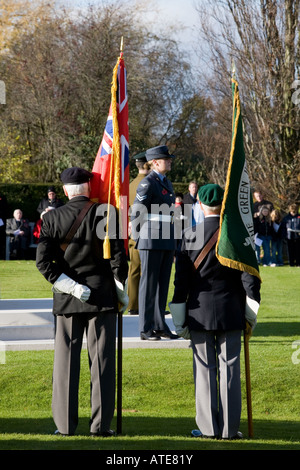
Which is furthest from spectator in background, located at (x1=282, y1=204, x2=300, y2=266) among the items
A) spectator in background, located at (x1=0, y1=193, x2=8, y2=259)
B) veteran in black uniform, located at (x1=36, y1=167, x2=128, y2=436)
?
veteran in black uniform, located at (x1=36, y1=167, x2=128, y2=436)

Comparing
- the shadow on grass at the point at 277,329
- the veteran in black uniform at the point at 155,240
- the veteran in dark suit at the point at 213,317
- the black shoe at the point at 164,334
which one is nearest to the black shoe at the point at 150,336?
the black shoe at the point at 164,334

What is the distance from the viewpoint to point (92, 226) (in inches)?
244

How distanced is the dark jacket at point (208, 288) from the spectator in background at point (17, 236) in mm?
17513

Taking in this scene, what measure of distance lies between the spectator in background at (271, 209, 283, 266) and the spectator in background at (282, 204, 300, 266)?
18 cm

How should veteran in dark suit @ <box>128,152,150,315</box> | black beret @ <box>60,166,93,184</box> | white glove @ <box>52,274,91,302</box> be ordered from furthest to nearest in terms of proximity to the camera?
veteran in dark suit @ <box>128,152,150,315</box> < black beret @ <box>60,166,93,184</box> < white glove @ <box>52,274,91,302</box>

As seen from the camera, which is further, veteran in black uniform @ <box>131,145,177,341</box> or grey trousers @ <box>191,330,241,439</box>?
veteran in black uniform @ <box>131,145,177,341</box>

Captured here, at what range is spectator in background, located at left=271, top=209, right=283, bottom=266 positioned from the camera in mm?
22844

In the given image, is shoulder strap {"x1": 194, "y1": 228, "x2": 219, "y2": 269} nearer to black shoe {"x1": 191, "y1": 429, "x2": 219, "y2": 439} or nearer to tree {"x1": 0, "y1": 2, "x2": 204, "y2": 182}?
black shoe {"x1": 191, "y1": 429, "x2": 219, "y2": 439}

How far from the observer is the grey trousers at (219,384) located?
601 cm

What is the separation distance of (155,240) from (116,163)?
2.66 metres

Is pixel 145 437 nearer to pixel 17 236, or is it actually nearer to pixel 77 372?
pixel 77 372

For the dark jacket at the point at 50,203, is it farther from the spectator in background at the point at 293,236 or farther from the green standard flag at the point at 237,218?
the green standard flag at the point at 237,218

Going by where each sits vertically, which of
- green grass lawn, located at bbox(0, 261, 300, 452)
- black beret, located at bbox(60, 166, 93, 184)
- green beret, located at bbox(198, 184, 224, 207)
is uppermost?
black beret, located at bbox(60, 166, 93, 184)
